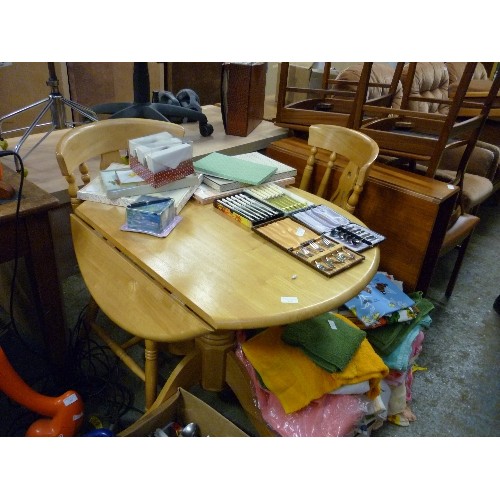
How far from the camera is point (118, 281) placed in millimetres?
1048

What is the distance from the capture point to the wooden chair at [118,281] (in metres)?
0.93

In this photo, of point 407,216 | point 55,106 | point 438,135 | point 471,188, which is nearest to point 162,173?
point 55,106

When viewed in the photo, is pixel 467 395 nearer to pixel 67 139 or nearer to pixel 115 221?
pixel 115 221

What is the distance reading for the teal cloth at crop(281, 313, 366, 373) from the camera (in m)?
1.15

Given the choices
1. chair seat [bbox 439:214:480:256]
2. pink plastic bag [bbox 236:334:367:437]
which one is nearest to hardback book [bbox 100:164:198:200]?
pink plastic bag [bbox 236:334:367:437]

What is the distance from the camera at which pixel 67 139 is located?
126cm

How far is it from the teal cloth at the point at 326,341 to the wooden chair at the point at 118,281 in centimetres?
39

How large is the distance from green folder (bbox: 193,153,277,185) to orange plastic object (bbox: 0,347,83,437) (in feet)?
2.54

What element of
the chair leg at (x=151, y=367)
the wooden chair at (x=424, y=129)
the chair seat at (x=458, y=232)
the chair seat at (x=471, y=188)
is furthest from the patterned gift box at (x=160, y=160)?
the chair seat at (x=471, y=188)

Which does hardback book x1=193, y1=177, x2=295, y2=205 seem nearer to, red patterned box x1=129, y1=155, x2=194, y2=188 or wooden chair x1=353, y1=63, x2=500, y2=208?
red patterned box x1=129, y1=155, x2=194, y2=188

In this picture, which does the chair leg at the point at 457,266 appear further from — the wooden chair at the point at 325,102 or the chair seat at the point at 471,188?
the wooden chair at the point at 325,102

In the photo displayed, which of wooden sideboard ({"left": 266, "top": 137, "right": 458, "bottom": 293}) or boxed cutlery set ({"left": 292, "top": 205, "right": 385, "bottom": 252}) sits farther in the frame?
wooden sideboard ({"left": 266, "top": 137, "right": 458, "bottom": 293})

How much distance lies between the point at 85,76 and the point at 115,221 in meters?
2.24
